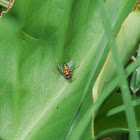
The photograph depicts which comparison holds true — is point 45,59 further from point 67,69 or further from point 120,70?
point 120,70

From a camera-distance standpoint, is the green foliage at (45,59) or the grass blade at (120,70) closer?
the grass blade at (120,70)

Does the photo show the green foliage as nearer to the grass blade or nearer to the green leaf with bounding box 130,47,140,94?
the green leaf with bounding box 130,47,140,94

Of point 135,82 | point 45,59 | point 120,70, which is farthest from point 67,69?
point 120,70

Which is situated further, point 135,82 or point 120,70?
point 135,82

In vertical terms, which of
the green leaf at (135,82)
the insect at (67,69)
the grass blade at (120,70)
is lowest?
the grass blade at (120,70)

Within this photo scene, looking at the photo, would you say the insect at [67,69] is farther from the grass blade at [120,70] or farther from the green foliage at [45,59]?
the grass blade at [120,70]

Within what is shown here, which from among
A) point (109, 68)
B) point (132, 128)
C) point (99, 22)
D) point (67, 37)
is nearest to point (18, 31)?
point (67, 37)

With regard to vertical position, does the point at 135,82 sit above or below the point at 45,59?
below

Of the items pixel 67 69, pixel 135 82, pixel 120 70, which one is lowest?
pixel 120 70

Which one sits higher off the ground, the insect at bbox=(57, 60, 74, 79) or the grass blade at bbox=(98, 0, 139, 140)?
the insect at bbox=(57, 60, 74, 79)

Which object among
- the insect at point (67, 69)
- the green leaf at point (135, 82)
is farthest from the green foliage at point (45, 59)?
the green leaf at point (135, 82)

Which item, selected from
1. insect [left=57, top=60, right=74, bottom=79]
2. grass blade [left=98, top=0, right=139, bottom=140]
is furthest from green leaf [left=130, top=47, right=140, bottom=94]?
grass blade [left=98, top=0, right=139, bottom=140]
